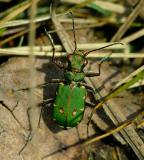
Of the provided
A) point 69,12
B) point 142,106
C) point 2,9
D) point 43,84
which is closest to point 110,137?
point 142,106

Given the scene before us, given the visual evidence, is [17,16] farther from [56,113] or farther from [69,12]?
[56,113]

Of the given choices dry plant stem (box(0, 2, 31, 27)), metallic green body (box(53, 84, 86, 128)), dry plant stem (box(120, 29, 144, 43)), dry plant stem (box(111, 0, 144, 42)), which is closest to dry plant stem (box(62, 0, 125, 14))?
dry plant stem (box(111, 0, 144, 42))

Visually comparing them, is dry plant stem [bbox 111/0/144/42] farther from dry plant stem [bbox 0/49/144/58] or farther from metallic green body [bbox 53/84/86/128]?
metallic green body [bbox 53/84/86/128]

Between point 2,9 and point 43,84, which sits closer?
point 43,84

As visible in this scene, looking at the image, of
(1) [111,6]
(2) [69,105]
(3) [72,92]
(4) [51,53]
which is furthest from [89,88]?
(1) [111,6]

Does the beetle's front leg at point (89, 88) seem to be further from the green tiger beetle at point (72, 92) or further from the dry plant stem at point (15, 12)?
the dry plant stem at point (15, 12)

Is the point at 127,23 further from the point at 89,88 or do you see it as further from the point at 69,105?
the point at 69,105

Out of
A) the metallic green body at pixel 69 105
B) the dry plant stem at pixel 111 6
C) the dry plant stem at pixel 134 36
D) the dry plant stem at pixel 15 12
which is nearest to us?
the metallic green body at pixel 69 105

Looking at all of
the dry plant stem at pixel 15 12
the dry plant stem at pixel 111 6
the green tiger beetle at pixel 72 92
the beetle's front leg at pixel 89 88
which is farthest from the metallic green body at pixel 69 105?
the dry plant stem at pixel 111 6
